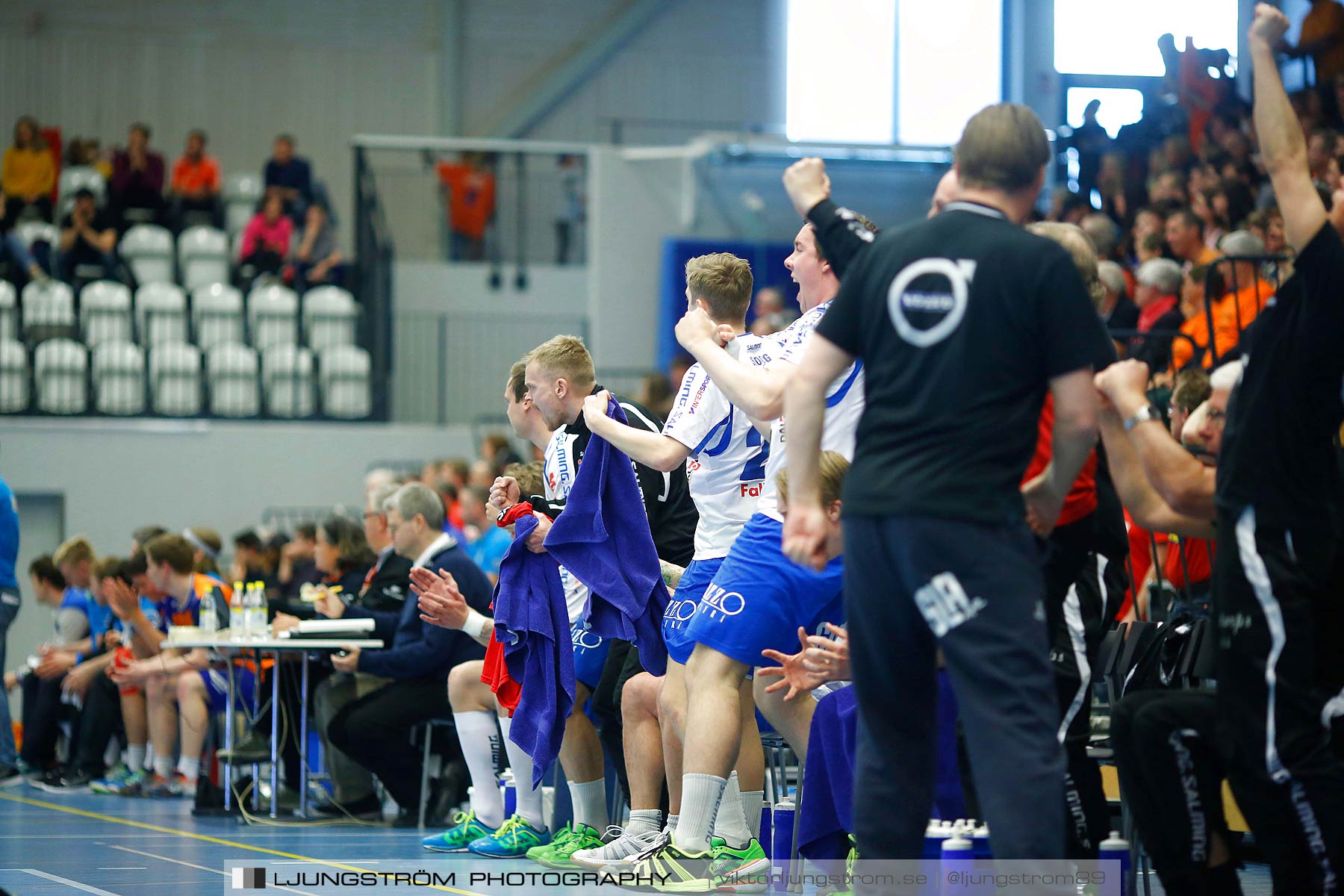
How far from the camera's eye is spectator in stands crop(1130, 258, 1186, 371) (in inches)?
335

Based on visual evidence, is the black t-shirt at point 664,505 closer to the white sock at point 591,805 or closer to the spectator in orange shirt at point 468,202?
the white sock at point 591,805

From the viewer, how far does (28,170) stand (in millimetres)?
16641

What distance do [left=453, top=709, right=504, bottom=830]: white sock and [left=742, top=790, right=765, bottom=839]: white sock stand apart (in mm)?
1510

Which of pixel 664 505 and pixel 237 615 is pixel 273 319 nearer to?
pixel 237 615

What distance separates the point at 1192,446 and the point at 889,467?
5.96ft

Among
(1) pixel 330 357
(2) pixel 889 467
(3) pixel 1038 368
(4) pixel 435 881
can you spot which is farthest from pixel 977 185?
(1) pixel 330 357

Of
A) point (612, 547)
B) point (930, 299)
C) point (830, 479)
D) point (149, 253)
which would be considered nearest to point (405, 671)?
point (612, 547)

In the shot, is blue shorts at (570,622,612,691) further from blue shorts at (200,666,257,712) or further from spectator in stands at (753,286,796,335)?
spectator in stands at (753,286,796,335)

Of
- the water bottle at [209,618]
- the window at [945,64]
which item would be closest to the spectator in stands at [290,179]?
the window at [945,64]

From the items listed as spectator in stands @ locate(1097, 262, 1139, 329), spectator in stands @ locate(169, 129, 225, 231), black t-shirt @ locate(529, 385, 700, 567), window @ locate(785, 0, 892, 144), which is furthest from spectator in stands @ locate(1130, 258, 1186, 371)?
spectator in stands @ locate(169, 129, 225, 231)

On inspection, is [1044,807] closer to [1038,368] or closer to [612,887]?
[1038,368]

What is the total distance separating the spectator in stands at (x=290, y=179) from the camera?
16391 millimetres

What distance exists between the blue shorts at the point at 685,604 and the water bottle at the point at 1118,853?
1.28 m

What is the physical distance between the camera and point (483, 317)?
17.3m
